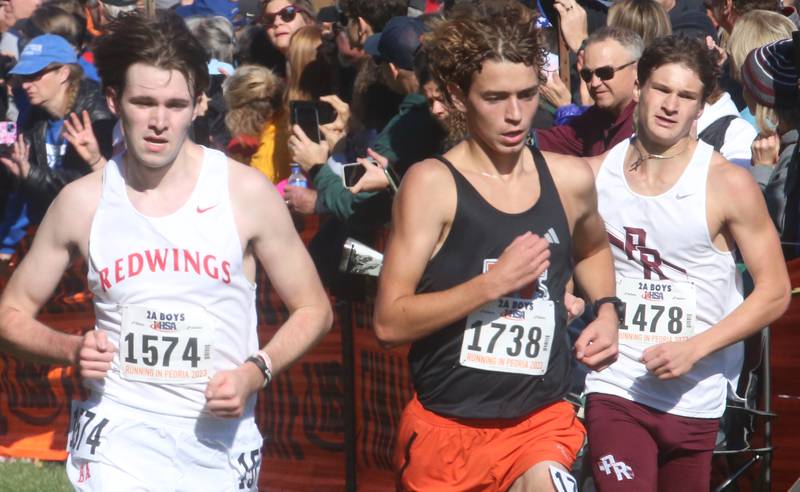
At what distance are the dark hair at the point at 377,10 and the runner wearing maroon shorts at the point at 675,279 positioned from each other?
101 inches

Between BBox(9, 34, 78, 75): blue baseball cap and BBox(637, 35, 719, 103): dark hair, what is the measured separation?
514cm

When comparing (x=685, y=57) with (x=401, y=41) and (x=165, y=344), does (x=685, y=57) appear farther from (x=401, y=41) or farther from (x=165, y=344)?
(x=165, y=344)

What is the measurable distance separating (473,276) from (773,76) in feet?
8.59

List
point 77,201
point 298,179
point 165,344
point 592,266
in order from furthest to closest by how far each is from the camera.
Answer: point 298,179 < point 592,266 < point 77,201 < point 165,344

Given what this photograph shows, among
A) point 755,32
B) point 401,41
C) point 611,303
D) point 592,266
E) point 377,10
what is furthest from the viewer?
point 377,10

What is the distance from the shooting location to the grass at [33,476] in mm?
8383

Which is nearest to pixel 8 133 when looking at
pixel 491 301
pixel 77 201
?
pixel 77 201

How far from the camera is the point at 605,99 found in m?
6.64

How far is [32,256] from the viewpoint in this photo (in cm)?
482

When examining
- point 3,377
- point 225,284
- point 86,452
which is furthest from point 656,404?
point 3,377

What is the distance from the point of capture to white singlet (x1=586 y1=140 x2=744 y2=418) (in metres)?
5.47

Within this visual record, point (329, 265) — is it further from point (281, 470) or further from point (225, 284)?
point (225, 284)

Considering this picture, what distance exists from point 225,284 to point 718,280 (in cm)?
207

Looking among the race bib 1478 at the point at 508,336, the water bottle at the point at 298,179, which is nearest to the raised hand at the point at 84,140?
the water bottle at the point at 298,179
